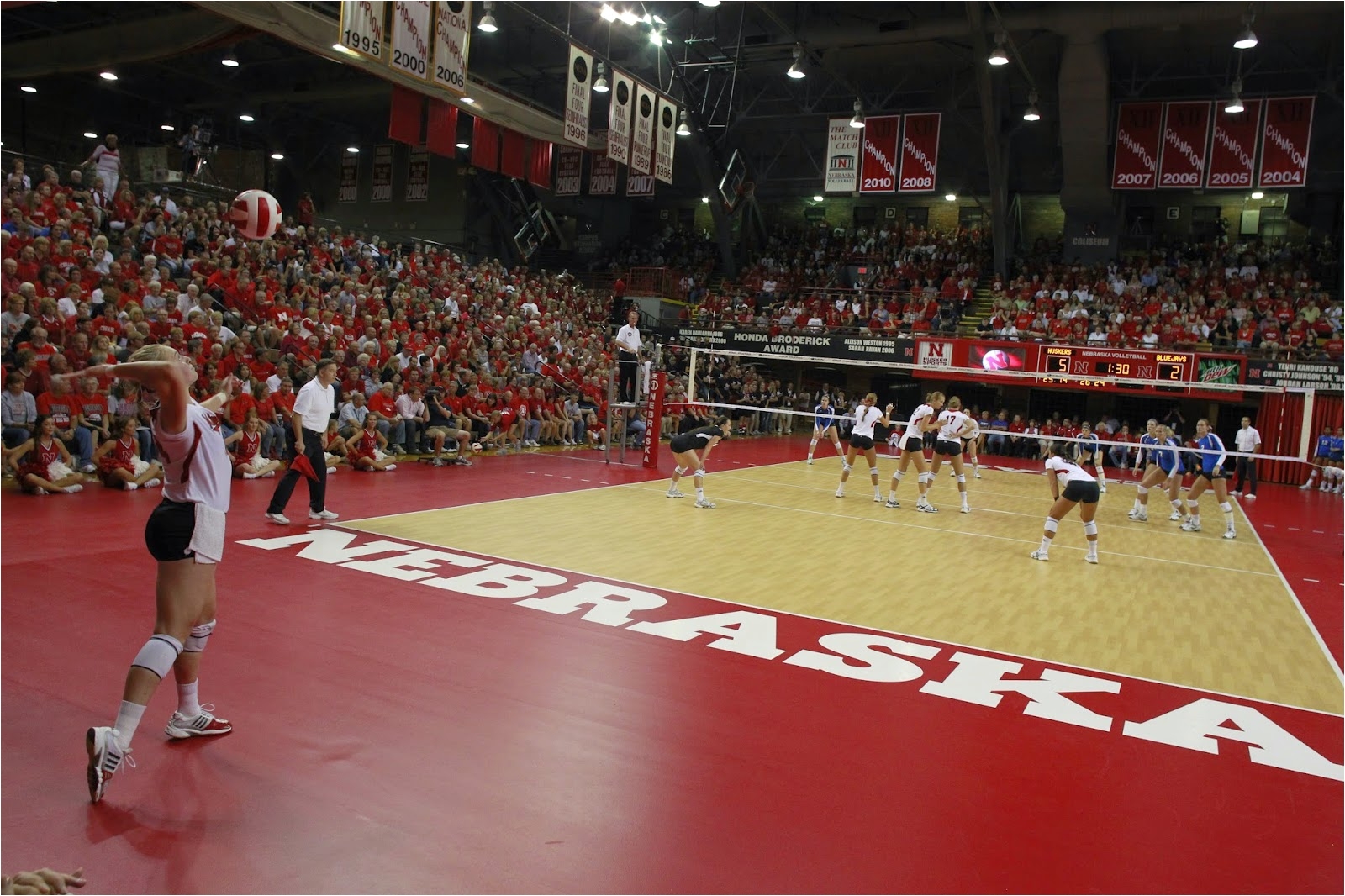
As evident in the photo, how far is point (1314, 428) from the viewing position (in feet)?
72.1

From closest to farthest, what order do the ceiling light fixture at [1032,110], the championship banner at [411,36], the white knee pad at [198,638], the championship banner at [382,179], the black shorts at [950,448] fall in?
1. the white knee pad at [198,638]
2. the black shorts at [950,448]
3. the championship banner at [411,36]
4. the ceiling light fixture at [1032,110]
5. the championship banner at [382,179]

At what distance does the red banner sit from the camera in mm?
24359

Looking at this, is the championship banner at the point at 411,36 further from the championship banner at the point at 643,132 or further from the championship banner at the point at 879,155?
the championship banner at the point at 879,155

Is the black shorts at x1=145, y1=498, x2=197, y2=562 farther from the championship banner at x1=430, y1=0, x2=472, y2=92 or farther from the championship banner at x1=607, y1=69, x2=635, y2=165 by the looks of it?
the championship banner at x1=607, y1=69, x2=635, y2=165

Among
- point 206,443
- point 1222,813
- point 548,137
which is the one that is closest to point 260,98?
point 548,137

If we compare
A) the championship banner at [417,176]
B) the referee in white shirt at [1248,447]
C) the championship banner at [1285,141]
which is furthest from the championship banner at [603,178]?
the referee in white shirt at [1248,447]

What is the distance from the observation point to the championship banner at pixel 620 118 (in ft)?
61.2

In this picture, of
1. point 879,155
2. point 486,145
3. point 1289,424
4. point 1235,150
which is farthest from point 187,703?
point 1235,150

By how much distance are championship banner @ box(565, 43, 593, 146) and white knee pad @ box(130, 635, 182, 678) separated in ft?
50.0

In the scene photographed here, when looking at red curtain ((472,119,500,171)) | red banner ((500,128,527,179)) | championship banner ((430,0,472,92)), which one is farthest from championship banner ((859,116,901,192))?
championship banner ((430,0,472,92))

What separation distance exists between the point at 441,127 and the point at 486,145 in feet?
7.04

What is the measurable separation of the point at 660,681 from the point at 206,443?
9.30ft

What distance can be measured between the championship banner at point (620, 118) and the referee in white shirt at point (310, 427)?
38.0ft

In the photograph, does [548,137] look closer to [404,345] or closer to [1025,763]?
[404,345]
